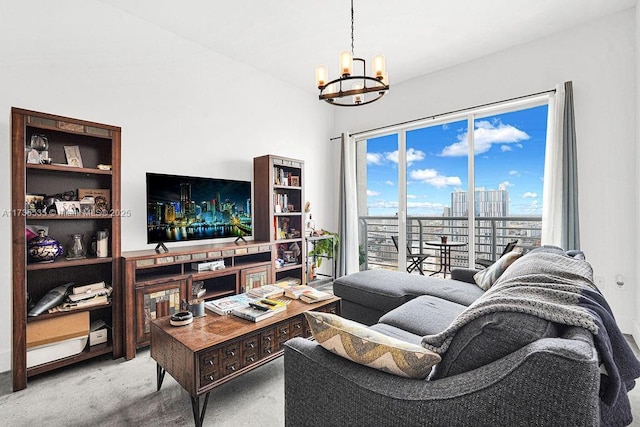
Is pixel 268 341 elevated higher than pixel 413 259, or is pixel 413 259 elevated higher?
pixel 413 259

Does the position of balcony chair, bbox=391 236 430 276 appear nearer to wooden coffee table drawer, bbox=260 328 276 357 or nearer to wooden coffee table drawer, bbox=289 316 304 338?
wooden coffee table drawer, bbox=289 316 304 338

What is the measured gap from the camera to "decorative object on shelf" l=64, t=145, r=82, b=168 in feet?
7.50

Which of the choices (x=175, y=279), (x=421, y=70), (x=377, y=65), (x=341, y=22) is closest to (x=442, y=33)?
(x=421, y=70)

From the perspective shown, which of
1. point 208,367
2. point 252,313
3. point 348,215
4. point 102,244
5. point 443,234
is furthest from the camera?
point 348,215

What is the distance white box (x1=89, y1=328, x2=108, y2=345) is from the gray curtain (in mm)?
4003

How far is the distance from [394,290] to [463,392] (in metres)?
1.76

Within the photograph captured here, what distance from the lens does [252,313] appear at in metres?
1.86

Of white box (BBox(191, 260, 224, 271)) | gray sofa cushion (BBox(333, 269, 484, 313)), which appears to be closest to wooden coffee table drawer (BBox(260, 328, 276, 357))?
gray sofa cushion (BBox(333, 269, 484, 313))

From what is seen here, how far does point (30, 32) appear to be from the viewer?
227 centimetres

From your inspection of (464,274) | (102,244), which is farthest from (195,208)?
(464,274)

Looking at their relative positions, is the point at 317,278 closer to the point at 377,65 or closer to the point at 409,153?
the point at 409,153

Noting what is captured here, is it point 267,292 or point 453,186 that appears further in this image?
point 453,186

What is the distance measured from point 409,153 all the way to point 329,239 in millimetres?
1662

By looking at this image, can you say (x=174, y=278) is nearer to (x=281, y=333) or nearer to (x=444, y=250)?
(x=281, y=333)
